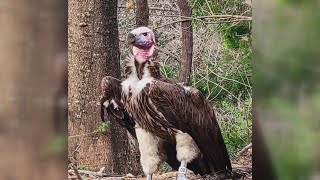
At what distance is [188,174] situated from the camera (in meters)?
1.87

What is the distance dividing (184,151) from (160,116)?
0.48 ft

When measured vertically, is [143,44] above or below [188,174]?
above

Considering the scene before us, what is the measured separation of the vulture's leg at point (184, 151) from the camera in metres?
1.85

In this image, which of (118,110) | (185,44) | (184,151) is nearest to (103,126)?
(118,110)

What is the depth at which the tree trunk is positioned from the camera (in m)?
1.88

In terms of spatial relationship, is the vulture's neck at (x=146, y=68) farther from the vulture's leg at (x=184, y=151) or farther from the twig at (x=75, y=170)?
the twig at (x=75, y=170)

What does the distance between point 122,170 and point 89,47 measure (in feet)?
1.46

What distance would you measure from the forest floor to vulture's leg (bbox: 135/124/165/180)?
0.10 feet

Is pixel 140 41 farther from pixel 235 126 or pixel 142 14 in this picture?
pixel 235 126
